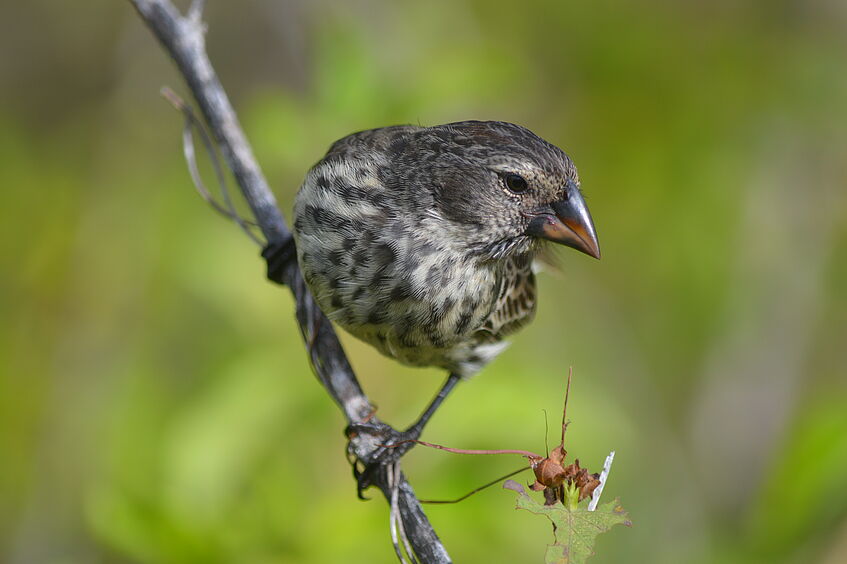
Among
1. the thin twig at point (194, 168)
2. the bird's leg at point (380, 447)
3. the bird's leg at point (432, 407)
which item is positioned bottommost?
the bird's leg at point (380, 447)

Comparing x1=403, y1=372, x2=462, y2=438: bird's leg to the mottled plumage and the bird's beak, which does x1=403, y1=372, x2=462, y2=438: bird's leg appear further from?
the bird's beak

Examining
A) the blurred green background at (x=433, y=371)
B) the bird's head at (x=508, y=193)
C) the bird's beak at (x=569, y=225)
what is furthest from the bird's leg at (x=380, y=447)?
the bird's beak at (x=569, y=225)

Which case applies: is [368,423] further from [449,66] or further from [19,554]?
[19,554]

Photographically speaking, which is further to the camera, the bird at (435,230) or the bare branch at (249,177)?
the bare branch at (249,177)

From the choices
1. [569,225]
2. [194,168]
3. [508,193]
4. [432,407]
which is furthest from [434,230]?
[194,168]

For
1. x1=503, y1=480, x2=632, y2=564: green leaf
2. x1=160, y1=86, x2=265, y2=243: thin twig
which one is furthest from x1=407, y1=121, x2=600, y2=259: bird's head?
x1=503, y1=480, x2=632, y2=564: green leaf

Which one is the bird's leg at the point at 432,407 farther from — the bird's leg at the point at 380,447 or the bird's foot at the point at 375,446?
the bird's foot at the point at 375,446

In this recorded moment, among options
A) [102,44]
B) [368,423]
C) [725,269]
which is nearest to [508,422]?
[368,423]
